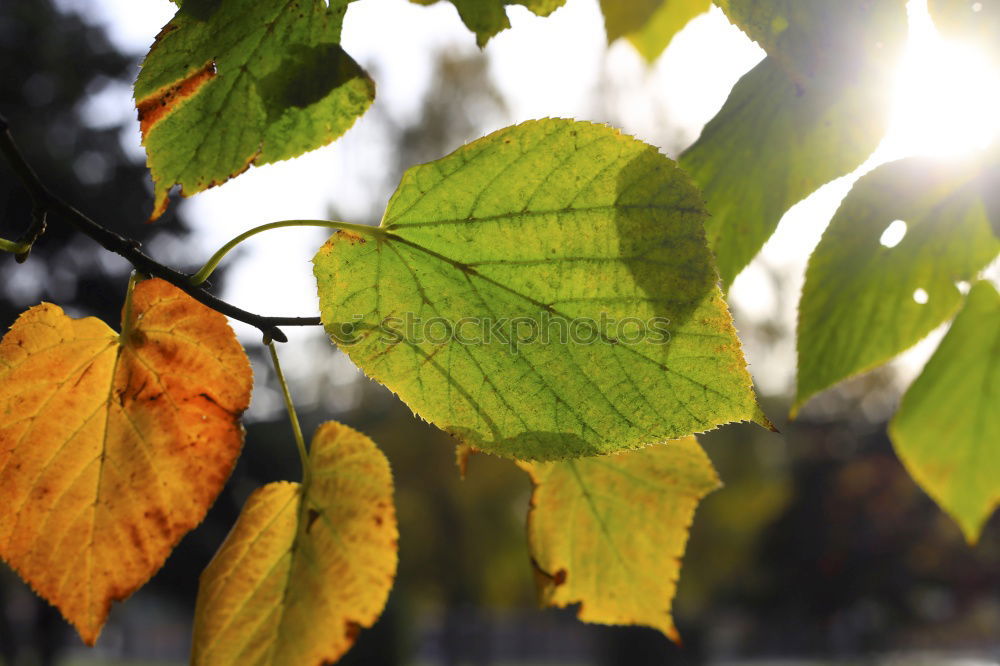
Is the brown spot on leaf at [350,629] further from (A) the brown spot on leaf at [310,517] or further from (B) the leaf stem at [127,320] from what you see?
(B) the leaf stem at [127,320]

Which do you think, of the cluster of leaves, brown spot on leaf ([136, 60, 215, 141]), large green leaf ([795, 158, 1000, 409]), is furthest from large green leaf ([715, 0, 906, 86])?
brown spot on leaf ([136, 60, 215, 141])

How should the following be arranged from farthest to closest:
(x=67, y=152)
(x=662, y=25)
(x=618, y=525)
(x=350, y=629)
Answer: (x=67, y=152)
(x=662, y=25)
(x=618, y=525)
(x=350, y=629)

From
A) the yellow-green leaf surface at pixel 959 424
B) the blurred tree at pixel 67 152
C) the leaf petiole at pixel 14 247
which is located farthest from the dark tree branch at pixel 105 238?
the blurred tree at pixel 67 152

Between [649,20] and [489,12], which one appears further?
[649,20]

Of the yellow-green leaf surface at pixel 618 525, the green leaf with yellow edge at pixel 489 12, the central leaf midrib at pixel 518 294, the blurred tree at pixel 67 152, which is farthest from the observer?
the blurred tree at pixel 67 152

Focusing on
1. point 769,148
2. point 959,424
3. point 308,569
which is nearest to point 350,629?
point 308,569

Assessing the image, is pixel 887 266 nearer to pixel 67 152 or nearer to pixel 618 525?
pixel 618 525

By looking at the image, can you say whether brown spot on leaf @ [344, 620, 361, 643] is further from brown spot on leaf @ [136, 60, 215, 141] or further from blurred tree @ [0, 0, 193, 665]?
blurred tree @ [0, 0, 193, 665]
